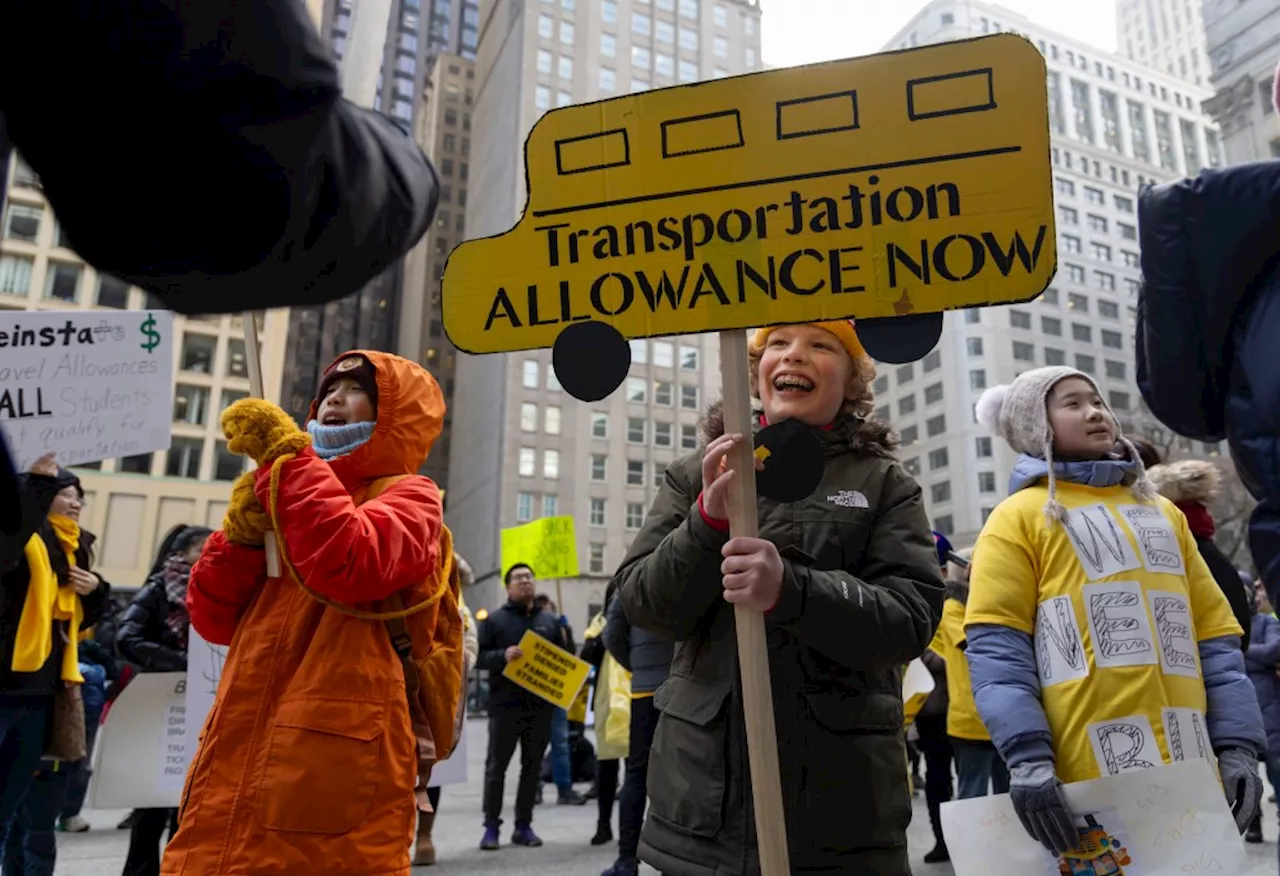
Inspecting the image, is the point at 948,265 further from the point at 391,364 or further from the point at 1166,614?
the point at 391,364

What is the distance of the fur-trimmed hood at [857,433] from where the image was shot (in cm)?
244

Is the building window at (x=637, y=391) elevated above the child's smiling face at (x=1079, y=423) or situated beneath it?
elevated above

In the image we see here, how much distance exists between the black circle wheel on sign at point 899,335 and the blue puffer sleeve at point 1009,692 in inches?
42.0

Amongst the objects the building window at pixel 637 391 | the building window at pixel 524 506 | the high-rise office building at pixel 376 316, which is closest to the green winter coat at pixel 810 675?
the building window at pixel 524 506

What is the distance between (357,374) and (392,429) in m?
0.22

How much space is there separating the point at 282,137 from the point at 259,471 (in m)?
1.92

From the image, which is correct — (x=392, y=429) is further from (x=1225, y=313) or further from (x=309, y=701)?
(x=1225, y=313)

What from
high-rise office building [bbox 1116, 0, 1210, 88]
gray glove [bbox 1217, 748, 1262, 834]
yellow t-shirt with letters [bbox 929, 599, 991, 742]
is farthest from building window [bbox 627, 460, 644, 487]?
high-rise office building [bbox 1116, 0, 1210, 88]

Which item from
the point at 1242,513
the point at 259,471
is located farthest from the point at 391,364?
the point at 1242,513

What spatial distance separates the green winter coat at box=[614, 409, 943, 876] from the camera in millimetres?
2041

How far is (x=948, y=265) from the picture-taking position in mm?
2012

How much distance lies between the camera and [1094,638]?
2.57 m

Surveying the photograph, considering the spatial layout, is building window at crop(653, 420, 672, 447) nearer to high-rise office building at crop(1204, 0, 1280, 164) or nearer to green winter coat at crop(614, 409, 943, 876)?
high-rise office building at crop(1204, 0, 1280, 164)

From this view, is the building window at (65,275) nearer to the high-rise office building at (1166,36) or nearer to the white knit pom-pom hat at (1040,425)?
the white knit pom-pom hat at (1040,425)
